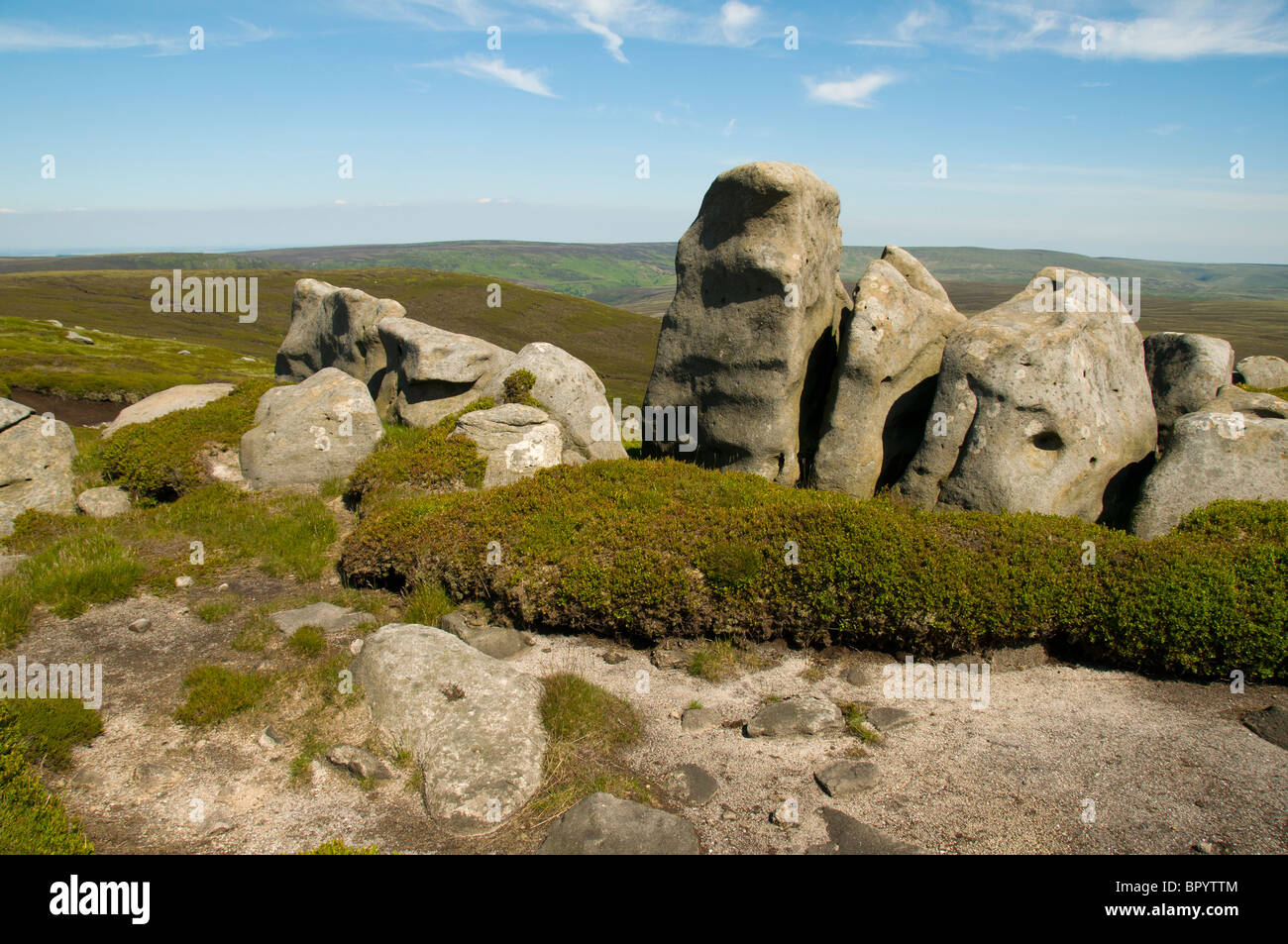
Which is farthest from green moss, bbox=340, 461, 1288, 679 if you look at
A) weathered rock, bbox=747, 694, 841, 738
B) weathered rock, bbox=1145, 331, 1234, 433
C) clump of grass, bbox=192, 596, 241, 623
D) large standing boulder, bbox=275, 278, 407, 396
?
large standing boulder, bbox=275, 278, 407, 396

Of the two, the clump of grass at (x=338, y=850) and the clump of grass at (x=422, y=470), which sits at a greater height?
the clump of grass at (x=422, y=470)

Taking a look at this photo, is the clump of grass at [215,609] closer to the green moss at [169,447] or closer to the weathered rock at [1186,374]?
the green moss at [169,447]

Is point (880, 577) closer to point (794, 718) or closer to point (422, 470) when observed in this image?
point (794, 718)

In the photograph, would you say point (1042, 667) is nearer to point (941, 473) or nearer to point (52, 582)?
point (941, 473)

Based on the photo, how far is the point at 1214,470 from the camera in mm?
12984

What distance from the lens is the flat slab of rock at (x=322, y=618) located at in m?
11.6

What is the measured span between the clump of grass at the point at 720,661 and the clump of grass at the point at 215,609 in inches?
280

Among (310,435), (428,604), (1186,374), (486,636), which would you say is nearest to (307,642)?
(428,604)

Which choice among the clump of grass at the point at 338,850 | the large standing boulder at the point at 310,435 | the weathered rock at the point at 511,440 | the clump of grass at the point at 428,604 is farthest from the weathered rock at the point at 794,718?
the large standing boulder at the point at 310,435

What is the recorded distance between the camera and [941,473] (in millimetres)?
14734

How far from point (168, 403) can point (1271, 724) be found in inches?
959

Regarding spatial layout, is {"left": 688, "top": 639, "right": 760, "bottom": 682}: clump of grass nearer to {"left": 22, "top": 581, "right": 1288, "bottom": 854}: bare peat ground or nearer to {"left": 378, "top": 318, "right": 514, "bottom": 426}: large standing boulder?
{"left": 22, "top": 581, "right": 1288, "bottom": 854}: bare peat ground
